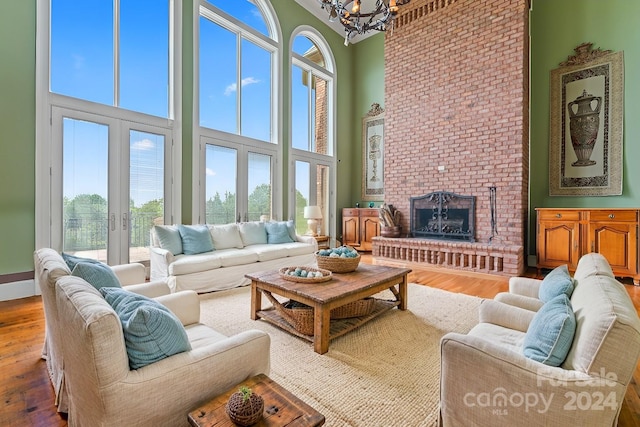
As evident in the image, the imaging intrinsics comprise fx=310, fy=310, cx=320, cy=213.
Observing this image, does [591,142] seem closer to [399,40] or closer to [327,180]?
[399,40]

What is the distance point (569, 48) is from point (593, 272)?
5.40 meters

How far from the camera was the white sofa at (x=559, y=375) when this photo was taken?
107 cm

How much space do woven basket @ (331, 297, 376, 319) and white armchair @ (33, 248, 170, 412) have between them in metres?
1.44

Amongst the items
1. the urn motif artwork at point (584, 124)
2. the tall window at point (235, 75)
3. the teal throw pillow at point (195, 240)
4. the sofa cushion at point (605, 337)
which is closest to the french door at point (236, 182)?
the tall window at point (235, 75)

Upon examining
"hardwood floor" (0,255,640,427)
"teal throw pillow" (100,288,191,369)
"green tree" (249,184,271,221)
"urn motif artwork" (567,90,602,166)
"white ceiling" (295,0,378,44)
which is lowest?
"hardwood floor" (0,255,640,427)

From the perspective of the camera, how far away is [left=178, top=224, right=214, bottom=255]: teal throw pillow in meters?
4.23

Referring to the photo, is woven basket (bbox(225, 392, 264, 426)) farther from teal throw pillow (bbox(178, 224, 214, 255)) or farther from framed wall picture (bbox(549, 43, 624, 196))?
framed wall picture (bbox(549, 43, 624, 196))

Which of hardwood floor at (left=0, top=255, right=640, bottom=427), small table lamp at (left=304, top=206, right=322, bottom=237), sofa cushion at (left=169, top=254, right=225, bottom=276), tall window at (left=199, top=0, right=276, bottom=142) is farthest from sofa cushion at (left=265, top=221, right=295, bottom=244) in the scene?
hardwood floor at (left=0, top=255, right=640, bottom=427)

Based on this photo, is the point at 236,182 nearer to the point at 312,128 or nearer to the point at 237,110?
the point at 237,110

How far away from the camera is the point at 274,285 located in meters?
2.72

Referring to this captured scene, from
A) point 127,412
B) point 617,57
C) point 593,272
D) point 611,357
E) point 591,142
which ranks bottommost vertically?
point 127,412

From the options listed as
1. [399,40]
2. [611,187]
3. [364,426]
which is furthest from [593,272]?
[399,40]

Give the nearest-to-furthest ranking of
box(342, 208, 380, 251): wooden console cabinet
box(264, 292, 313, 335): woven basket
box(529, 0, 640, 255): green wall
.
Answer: box(264, 292, 313, 335): woven basket < box(529, 0, 640, 255): green wall < box(342, 208, 380, 251): wooden console cabinet

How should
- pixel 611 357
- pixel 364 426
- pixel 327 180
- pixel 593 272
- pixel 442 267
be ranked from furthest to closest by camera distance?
pixel 327 180
pixel 442 267
pixel 593 272
pixel 364 426
pixel 611 357
